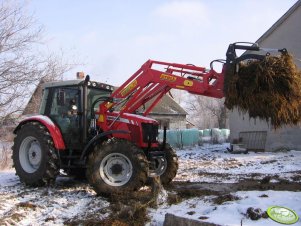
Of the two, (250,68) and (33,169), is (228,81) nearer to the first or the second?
(250,68)

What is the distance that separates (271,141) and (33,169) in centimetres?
1580

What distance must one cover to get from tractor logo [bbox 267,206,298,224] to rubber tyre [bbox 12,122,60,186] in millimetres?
5010

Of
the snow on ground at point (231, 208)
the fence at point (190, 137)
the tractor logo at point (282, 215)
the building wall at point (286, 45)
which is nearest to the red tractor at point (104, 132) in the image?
the snow on ground at point (231, 208)

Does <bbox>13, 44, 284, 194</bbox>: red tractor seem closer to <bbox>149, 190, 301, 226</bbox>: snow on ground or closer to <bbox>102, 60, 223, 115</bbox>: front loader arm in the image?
<bbox>102, 60, 223, 115</bbox>: front loader arm

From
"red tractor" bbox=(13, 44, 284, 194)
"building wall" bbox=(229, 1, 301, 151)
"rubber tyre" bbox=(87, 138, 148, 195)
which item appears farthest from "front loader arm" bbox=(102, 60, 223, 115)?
"building wall" bbox=(229, 1, 301, 151)

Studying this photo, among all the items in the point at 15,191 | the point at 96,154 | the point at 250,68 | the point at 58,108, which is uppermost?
the point at 250,68

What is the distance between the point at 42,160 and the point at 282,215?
17.8 ft

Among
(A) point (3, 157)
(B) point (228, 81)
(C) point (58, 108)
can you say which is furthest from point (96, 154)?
(A) point (3, 157)

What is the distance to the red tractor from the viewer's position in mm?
8078

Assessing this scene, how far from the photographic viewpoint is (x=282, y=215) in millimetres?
5562

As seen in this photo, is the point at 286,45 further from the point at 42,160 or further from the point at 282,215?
the point at 282,215

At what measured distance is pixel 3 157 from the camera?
52.0 feet

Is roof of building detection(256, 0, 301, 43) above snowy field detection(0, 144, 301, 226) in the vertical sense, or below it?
above

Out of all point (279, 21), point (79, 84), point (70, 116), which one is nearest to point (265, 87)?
point (79, 84)
